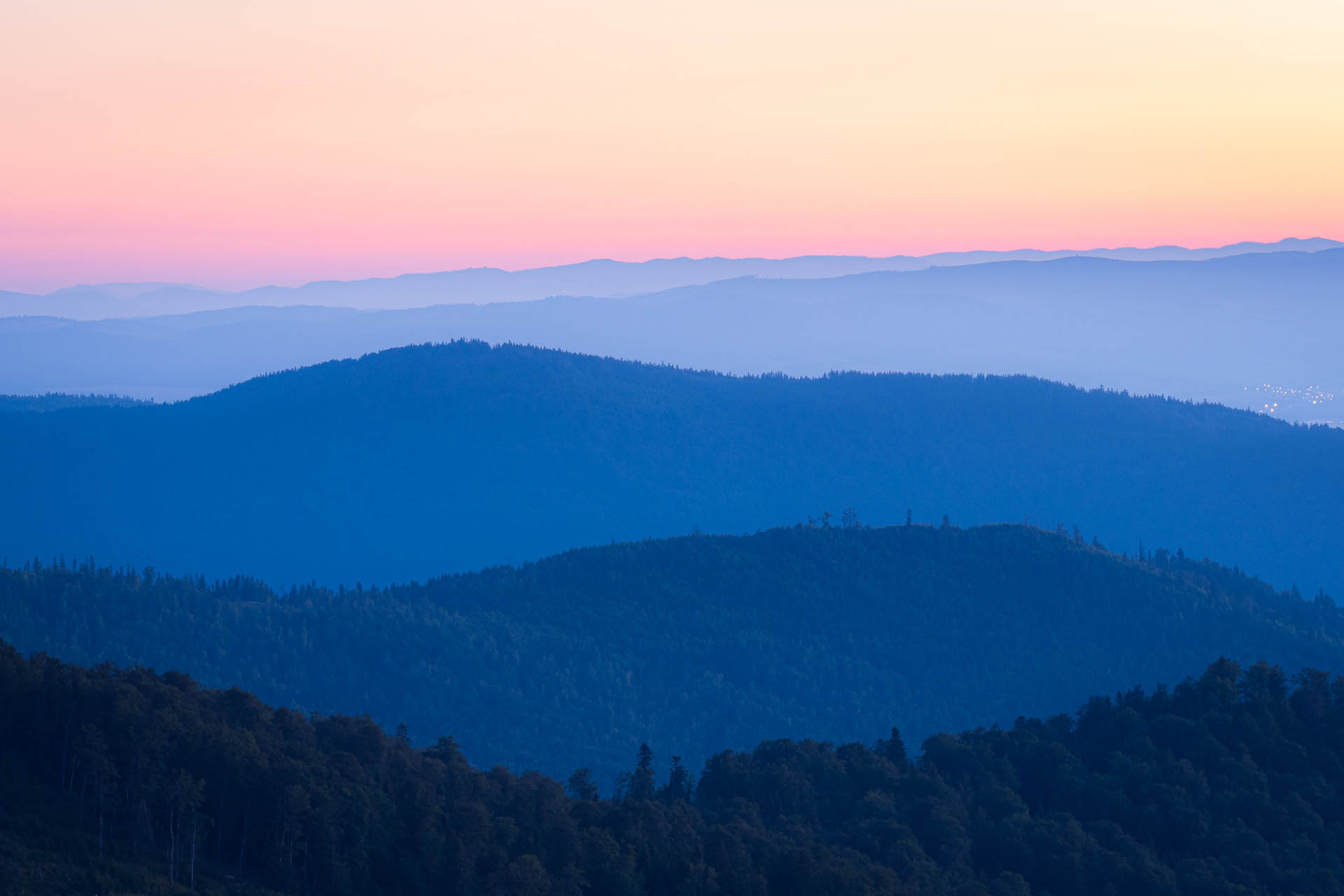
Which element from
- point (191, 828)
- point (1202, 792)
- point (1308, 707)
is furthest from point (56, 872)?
point (1308, 707)

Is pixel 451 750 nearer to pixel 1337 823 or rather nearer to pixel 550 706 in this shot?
pixel 1337 823

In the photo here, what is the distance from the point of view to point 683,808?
76.4m

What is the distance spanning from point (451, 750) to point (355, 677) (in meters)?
114

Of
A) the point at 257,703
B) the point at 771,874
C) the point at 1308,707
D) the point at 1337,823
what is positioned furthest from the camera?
the point at 1308,707

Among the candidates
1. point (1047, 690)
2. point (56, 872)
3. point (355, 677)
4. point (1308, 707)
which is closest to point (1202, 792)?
point (1308, 707)

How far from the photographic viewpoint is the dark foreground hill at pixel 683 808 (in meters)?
57.3

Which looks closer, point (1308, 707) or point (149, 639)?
point (1308, 707)

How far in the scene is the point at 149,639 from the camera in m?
190

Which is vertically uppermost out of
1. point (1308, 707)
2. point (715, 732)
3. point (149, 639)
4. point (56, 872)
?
point (56, 872)

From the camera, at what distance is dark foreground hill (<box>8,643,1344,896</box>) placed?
57344 mm

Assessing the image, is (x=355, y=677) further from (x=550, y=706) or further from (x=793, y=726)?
(x=793, y=726)

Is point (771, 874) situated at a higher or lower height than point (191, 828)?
lower

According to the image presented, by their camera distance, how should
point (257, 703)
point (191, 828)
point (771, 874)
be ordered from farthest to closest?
point (257, 703) < point (771, 874) < point (191, 828)

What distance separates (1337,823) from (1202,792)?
7818mm
